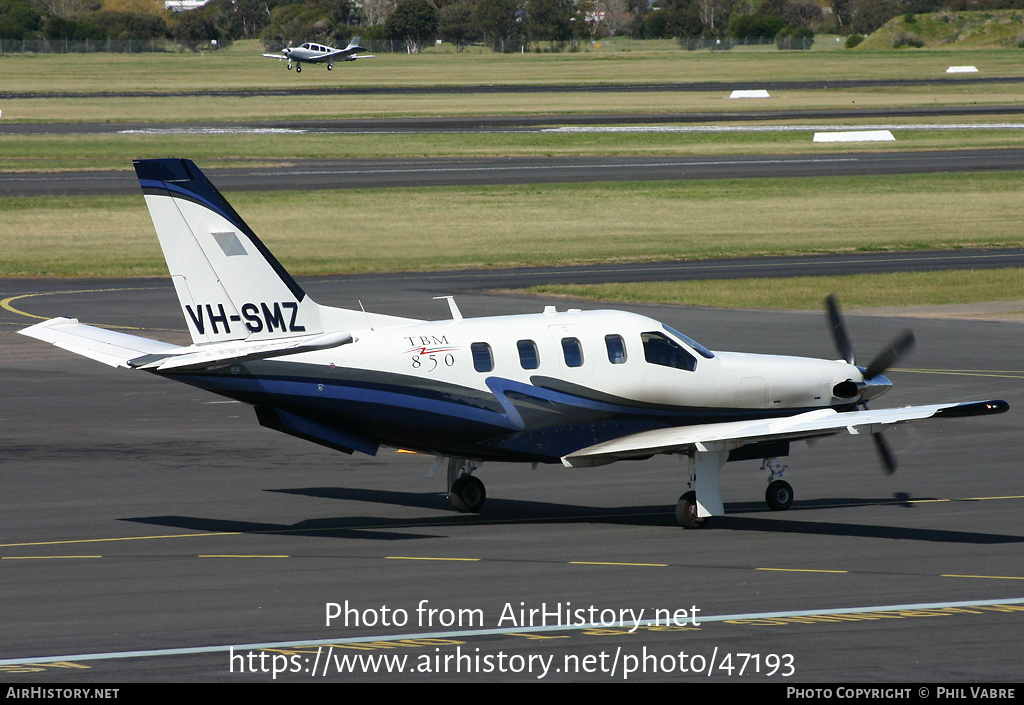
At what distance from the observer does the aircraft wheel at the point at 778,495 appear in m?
21.3

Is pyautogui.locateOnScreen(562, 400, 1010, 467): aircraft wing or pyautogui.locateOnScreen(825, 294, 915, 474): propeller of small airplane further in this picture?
pyautogui.locateOnScreen(825, 294, 915, 474): propeller of small airplane

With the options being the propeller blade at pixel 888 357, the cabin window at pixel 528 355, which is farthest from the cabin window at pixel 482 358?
the propeller blade at pixel 888 357

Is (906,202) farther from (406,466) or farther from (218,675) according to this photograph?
(218,675)

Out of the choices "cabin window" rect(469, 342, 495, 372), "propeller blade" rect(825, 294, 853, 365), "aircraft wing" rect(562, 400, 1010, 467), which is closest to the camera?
"aircraft wing" rect(562, 400, 1010, 467)

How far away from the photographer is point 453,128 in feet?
354

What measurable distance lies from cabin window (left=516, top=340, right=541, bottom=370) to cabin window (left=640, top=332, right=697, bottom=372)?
172 cm

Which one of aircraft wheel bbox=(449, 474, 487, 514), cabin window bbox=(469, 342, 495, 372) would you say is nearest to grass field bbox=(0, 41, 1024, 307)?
aircraft wheel bbox=(449, 474, 487, 514)

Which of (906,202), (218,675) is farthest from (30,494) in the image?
(906,202)

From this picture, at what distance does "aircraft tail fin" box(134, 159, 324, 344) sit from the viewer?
19.0 meters

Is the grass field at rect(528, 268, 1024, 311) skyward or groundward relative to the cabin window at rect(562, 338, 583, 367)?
groundward

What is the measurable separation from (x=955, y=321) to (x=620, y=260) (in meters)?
18.2

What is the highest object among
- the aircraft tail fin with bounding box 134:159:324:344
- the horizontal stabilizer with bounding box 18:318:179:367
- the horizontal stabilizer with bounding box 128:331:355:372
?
the aircraft tail fin with bounding box 134:159:324:344

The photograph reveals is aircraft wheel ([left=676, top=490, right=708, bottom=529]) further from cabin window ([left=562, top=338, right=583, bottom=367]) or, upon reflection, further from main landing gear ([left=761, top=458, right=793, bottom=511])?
cabin window ([left=562, top=338, right=583, bottom=367])
